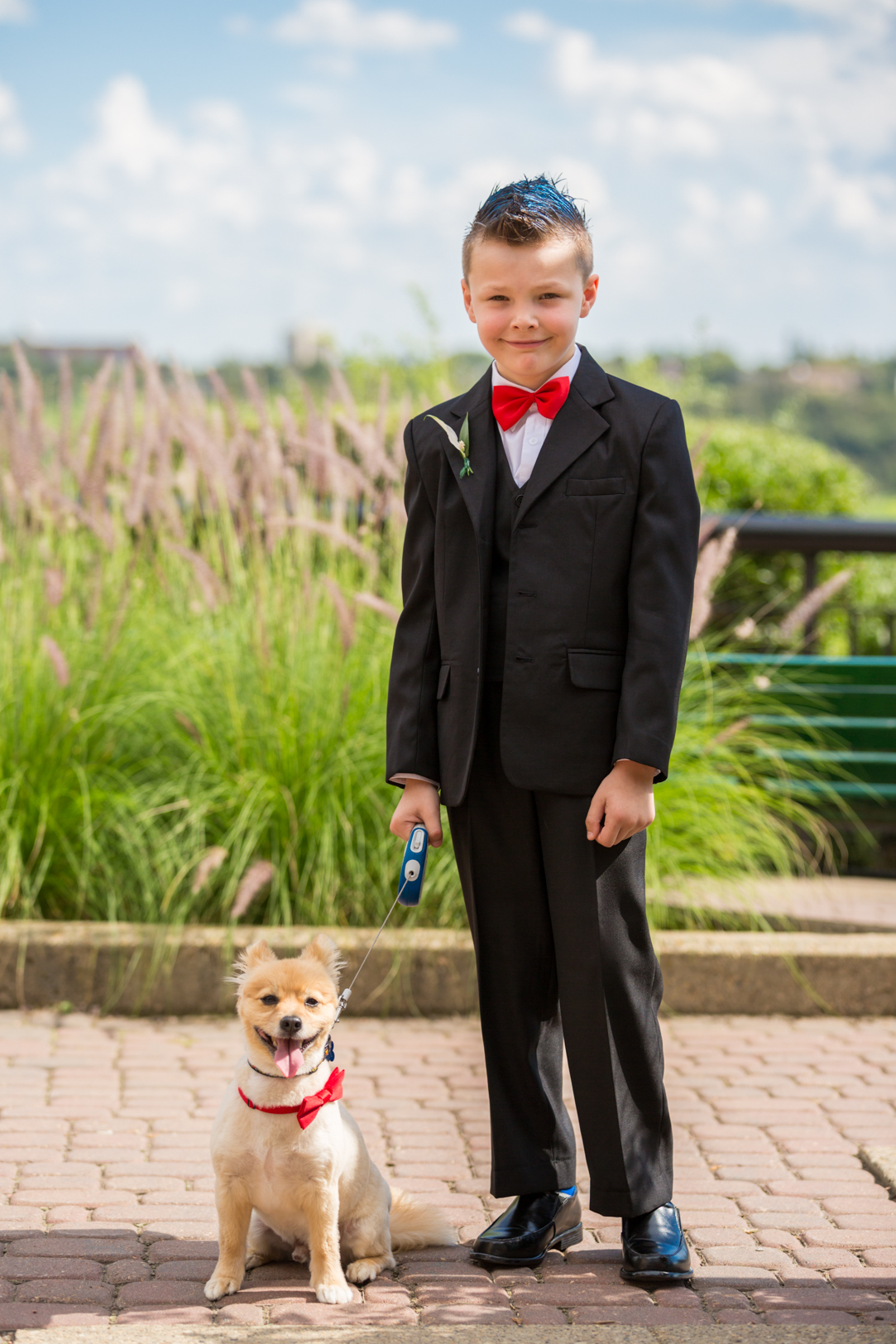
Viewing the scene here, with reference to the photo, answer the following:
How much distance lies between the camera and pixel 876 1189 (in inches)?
128

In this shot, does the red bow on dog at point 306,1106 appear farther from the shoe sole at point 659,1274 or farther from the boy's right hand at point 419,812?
the shoe sole at point 659,1274

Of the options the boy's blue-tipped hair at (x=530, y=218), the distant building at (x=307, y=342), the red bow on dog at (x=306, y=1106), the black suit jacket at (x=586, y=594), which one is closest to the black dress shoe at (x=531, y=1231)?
the red bow on dog at (x=306, y=1106)

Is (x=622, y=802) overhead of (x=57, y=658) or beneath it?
beneath

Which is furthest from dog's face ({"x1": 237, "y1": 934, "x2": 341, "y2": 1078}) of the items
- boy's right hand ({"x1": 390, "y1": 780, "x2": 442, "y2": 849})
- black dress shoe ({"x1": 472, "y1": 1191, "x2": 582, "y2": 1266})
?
black dress shoe ({"x1": 472, "y1": 1191, "x2": 582, "y2": 1266})

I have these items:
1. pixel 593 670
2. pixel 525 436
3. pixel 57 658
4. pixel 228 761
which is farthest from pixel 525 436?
pixel 228 761

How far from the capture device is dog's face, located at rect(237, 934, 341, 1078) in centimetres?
251

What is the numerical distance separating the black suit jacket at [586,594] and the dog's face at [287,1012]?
441 millimetres

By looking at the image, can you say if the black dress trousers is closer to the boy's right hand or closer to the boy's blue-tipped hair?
the boy's right hand

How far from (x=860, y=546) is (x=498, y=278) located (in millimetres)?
4383

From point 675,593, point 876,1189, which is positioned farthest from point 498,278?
point 876,1189

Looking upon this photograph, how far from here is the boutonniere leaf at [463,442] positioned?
2.72 meters

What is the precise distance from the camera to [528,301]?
2.61m

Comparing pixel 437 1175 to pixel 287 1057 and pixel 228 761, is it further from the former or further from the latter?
pixel 228 761

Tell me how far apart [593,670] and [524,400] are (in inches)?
21.7
